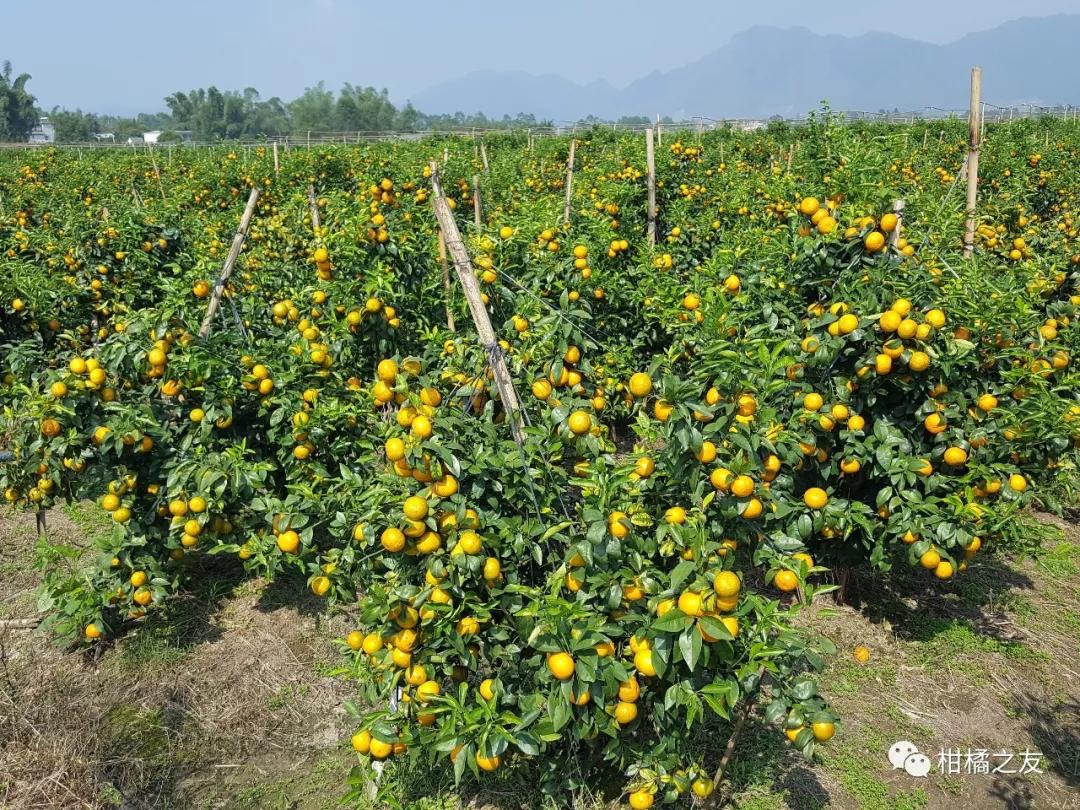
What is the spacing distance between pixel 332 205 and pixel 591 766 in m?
4.05

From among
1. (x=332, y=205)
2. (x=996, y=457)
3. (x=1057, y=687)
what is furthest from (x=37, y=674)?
(x=1057, y=687)

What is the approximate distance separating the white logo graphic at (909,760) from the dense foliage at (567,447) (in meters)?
0.46

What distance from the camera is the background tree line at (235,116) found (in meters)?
58.3

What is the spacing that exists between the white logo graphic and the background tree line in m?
50.9

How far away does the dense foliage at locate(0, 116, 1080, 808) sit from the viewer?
2188mm

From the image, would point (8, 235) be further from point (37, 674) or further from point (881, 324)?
point (881, 324)

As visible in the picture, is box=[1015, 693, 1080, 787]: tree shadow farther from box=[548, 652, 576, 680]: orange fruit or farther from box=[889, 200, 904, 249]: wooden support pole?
box=[548, 652, 576, 680]: orange fruit

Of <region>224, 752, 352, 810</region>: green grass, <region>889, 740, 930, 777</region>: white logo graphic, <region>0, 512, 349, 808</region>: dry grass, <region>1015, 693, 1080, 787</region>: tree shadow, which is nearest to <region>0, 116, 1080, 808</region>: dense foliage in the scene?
<region>0, 512, 349, 808</region>: dry grass

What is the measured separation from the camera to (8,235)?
6676mm

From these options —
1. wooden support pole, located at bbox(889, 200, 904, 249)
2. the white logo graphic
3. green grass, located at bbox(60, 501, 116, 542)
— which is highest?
wooden support pole, located at bbox(889, 200, 904, 249)

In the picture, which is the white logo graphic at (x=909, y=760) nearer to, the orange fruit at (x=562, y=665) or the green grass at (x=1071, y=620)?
the green grass at (x=1071, y=620)

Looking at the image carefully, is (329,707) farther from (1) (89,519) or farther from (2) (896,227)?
(2) (896,227)

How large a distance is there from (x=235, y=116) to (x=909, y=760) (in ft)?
283

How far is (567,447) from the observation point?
3.23m
